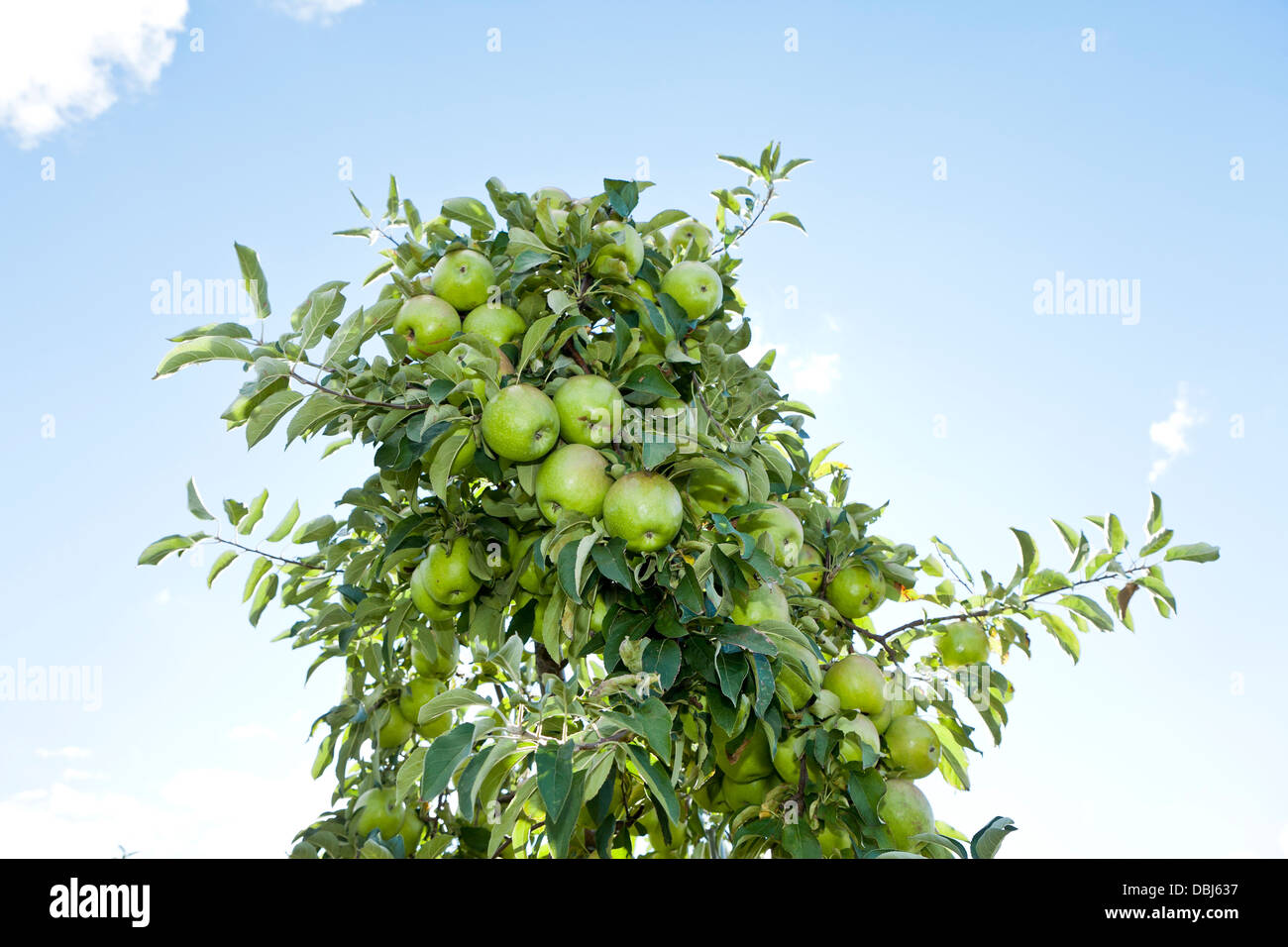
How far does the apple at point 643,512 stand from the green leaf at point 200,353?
99cm

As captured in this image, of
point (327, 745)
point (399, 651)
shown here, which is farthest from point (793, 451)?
point (327, 745)

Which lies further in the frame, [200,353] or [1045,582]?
[1045,582]

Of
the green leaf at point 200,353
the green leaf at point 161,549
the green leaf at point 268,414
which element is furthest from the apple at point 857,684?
the green leaf at point 161,549

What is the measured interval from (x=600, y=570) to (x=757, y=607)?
0.53 metres

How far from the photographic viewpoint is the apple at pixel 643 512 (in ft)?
7.10

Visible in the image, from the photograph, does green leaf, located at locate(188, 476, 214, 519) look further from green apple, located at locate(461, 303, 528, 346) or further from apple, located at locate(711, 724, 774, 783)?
apple, located at locate(711, 724, 774, 783)

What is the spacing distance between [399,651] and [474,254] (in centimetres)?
155

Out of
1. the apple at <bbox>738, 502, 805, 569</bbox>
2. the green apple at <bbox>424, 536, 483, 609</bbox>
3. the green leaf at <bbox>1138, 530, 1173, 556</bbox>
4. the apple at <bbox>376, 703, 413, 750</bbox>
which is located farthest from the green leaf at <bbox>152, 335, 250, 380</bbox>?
the green leaf at <bbox>1138, 530, 1173, 556</bbox>

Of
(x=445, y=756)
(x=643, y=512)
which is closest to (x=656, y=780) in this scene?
(x=445, y=756)

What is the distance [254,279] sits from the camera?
7.07 feet

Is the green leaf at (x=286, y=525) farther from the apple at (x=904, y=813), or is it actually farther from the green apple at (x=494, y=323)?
the apple at (x=904, y=813)

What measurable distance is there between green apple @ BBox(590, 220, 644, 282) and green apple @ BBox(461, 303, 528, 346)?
0.28 m

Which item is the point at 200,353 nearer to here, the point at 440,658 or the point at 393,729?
the point at 440,658
